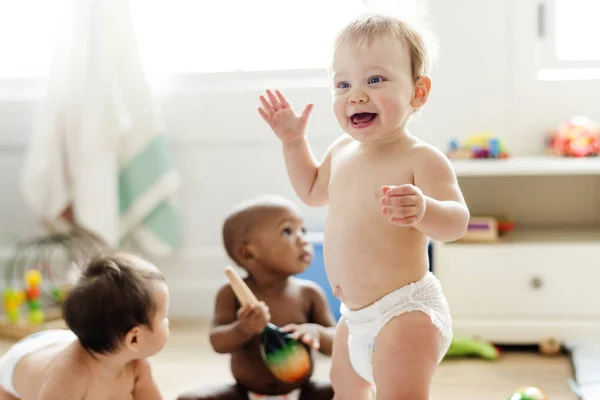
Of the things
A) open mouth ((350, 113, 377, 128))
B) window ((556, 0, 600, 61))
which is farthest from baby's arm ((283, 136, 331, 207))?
window ((556, 0, 600, 61))

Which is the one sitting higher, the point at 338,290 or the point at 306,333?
the point at 338,290

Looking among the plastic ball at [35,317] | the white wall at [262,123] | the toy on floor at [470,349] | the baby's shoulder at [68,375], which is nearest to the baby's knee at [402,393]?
the baby's shoulder at [68,375]

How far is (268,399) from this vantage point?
1.45 m

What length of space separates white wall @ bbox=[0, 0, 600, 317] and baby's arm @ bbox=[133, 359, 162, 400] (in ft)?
3.10

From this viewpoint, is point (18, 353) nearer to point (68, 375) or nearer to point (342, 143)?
point (68, 375)

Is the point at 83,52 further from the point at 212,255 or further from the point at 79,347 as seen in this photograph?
the point at 79,347

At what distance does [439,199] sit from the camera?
112 centimetres

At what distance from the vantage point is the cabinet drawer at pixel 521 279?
73.6 inches

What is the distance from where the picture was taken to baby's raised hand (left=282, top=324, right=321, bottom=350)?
1.38 m

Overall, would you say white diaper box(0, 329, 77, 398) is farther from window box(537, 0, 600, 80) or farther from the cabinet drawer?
window box(537, 0, 600, 80)

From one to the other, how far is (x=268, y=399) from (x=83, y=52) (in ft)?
3.76

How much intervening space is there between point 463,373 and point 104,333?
2.74 ft

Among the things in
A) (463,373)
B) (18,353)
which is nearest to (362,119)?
(18,353)

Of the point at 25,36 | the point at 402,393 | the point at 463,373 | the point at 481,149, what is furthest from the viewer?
the point at 25,36
